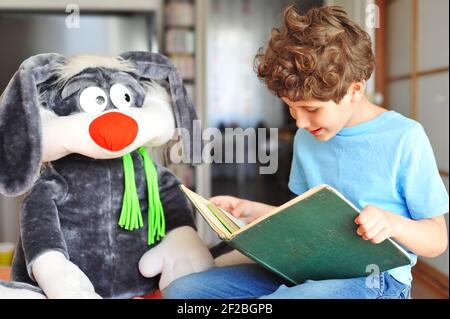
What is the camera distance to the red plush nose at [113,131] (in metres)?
0.62

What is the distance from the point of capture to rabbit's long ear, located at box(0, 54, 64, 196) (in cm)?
60

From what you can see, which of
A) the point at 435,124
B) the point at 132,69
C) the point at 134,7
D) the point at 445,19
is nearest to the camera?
the point at 132,69

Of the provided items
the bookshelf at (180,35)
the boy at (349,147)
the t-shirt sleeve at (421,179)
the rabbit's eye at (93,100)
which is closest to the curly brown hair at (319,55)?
the boy at (349,147)

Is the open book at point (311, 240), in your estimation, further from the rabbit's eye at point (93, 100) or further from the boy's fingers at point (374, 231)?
the rabbit's eye at point (93, 100)

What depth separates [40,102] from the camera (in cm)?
65

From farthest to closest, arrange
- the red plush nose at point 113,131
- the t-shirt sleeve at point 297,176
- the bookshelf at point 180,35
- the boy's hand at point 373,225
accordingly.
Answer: the bookshelf at point 180,35, the t-shirt sleeve at point 297,176, the red plush nose at point 113,131, the boy's hand at point 373,225

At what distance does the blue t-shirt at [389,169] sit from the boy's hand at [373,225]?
0.33 feet

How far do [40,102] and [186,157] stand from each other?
0.71 ft

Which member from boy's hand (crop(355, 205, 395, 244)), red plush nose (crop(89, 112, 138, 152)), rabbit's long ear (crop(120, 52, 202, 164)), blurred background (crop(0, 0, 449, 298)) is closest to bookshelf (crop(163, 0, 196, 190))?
blurred background (crop(0, 0, 449, 298))

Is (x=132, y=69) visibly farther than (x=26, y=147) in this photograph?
Yes

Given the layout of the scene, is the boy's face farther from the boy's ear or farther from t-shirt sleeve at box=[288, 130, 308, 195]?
t-shirt sleeve at box=[288, 130, 308, 195]

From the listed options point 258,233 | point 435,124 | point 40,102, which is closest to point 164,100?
point 40,102

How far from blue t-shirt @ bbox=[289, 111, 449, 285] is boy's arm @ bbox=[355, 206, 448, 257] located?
0.02m
